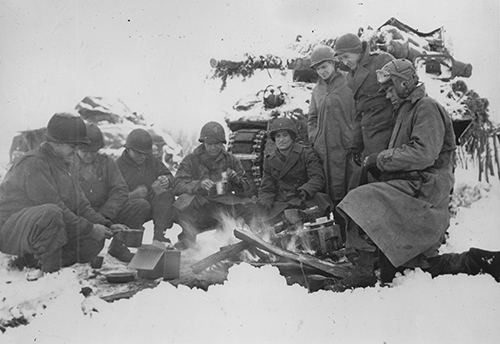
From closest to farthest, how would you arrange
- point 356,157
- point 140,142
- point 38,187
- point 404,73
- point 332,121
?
point 404,73
point 38,187
point 356,157
point 332,121
point 140,142

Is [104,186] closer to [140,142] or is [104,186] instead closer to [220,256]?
[140,142]

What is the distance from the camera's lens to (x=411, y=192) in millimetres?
3139

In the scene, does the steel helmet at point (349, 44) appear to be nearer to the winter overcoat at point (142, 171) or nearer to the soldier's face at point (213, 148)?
the soldier's face at point (213, 148)

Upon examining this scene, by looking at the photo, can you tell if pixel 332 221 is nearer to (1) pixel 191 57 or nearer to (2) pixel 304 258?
(2) pixel 304 258

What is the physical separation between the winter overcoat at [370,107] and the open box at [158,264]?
1.44m

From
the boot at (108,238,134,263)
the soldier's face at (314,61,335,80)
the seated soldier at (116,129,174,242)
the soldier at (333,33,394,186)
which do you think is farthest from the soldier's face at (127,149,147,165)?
the soldier at (333,33,394,186)

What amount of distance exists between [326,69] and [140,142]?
1.43 m

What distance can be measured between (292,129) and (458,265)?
1.41 m

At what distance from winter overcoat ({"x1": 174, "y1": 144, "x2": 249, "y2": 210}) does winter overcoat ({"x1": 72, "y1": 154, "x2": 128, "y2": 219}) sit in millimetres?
397

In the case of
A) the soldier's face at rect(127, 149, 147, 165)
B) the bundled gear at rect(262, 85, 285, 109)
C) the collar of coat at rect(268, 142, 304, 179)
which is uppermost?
the bundled gear at rect(262, 85, 285, 109)

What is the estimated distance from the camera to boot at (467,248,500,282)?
3330mm

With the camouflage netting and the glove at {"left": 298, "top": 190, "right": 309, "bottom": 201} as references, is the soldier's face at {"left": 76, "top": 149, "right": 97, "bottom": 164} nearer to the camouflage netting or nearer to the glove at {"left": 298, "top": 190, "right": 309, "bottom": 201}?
the camouflage netting

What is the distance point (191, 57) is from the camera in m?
3.84

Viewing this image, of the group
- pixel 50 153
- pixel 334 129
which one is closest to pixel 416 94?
pixel 334 129
